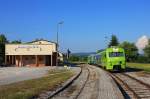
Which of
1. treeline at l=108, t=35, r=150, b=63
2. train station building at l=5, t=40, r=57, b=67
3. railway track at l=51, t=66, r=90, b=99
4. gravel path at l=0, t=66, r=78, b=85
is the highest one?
treeline at l=108, t=35, r=150, b=63

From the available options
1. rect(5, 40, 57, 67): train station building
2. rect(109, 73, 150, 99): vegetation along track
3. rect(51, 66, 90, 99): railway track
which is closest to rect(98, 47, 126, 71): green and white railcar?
rect(109, 73, 150, 99): vegetation along track

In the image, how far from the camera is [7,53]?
89.8 metres

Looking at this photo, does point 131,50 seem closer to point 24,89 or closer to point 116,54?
point 116,54

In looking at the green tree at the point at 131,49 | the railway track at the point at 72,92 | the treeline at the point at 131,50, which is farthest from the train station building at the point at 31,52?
the green tree at the point at 131,49

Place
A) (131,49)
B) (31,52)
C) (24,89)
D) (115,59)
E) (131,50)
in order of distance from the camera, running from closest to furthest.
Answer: (24,89) < (115,59) < (31,52) < (131,50) < (131,49)

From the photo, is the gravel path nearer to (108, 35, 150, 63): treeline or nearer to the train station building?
the train station building

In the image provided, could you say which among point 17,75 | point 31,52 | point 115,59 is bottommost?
point 17,75

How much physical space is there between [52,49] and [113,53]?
4060 centimetres

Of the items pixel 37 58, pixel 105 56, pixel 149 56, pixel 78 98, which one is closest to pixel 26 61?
pixel 37 58

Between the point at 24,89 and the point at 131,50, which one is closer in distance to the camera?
the point at 24,89

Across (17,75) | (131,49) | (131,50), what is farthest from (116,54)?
(131,49)

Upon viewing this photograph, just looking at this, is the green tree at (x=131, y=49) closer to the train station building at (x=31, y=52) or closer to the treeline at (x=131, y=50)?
the treeline at (x=131, y=50)

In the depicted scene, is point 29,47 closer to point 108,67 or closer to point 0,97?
point 108,67

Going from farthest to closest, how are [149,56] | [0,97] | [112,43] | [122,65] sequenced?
1. [112,43]
2. [149,56]
3. [122,65]
4. [0,97]
